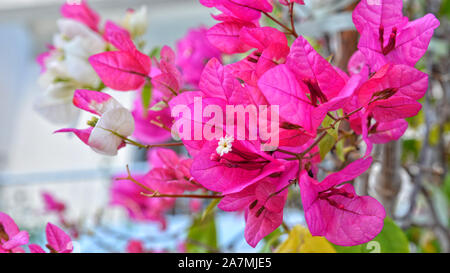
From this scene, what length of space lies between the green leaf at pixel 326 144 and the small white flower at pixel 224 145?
7 cm

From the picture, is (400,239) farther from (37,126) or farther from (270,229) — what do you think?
(37,126)

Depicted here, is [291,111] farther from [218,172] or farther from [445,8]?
[445,8]

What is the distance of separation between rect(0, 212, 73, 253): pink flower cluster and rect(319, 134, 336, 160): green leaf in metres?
0.17

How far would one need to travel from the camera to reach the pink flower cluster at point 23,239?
24 centimetres

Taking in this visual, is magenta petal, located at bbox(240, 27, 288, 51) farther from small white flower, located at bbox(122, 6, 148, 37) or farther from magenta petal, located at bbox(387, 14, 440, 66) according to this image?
small white flower, located at bbox(122, 6, 148, 37)

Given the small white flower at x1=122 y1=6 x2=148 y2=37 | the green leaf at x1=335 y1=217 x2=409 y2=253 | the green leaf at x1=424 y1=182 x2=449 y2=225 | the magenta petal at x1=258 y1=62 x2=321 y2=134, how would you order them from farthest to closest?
the green leaf at x1=424 y1=182 x2=449 y2=225 < the small white flower at x1=122 y1=6 x2=148 y2=37 < the green leaf at x1=335 y1=217 x2=409 y2=253 < the magenta petal at x1=258 y1=62 x2=321 y2=134

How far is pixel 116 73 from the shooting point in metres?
0.30

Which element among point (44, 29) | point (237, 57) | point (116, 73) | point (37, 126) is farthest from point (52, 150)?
point (116, 73)

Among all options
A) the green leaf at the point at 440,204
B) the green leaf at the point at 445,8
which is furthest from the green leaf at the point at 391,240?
the green leaf at the point at 445,8

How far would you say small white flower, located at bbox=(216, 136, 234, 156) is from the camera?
21 cm

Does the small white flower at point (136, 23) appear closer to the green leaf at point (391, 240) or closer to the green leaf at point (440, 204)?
the green leaf at point (391, 240)

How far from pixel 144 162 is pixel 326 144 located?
9.94 feet

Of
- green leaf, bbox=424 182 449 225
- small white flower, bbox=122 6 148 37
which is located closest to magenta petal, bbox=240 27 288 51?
small white flower, bbox=122 6 148 37
